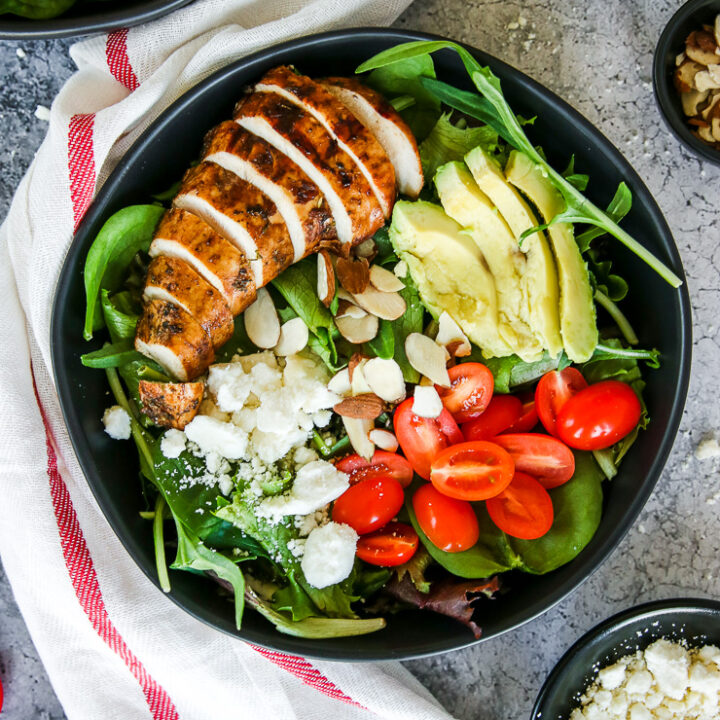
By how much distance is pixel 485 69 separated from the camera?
1950 millimetres

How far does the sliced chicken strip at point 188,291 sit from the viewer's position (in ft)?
6.57

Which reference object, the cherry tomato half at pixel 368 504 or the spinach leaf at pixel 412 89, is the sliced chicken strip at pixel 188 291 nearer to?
the cherry tomato half at pixel 368 504

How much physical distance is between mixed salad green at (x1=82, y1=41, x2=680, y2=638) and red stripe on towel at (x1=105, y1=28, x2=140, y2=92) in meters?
0.43

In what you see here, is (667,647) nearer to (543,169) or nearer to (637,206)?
(637,206)

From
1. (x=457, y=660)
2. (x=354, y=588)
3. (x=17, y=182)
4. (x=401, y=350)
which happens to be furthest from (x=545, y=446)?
(x=17, y=182)

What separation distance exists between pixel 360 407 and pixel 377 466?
20 centimetres

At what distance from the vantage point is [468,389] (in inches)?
85.5

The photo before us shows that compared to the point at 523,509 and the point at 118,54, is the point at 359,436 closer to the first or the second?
the point at 523,509

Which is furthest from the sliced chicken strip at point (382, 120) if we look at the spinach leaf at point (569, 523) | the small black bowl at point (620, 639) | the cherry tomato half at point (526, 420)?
the small black bowl at point (620, 639)

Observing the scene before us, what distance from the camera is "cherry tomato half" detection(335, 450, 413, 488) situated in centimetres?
219

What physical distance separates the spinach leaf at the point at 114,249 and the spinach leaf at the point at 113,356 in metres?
0.05

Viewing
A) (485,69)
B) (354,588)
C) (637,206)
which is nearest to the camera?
(485,69)

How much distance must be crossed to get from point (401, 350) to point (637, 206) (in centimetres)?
70

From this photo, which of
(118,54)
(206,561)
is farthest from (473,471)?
(118,54)
